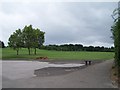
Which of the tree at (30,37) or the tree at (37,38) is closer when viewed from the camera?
the tree at (30,37)

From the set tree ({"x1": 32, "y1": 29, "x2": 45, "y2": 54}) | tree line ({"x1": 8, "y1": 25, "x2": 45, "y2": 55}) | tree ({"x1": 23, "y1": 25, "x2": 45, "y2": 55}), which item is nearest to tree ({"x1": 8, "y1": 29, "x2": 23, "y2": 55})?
tree line ({"x1": 8, "y1": 25, "x2": 45, "y2": 55})

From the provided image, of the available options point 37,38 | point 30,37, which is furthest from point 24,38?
point 37,38

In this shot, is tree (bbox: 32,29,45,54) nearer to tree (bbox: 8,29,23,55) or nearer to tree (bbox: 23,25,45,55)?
tree (bbox: 23,25,45,55)

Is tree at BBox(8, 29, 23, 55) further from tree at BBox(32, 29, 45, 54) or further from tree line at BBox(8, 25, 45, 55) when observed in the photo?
tree at BBox(32, 29, 45, 54)

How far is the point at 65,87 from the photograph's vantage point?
45.3 feet

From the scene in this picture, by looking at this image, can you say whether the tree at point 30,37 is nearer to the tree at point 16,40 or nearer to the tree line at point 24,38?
the tree line at point 24,38

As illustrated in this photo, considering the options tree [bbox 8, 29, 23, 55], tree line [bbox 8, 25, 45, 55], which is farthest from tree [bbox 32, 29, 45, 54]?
tree [bbox 8, 29, 23, 55]

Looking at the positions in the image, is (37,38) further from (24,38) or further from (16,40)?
(16,40)

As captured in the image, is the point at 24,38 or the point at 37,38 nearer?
the point at 24,38

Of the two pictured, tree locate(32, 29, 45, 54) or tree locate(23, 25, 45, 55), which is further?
tree locate(32, 29, 45, 54)

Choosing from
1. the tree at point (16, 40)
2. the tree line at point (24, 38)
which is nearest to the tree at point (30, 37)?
the tree line at point (24, 38)

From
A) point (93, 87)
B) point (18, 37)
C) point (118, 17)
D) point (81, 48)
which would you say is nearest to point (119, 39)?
point (118, 17)

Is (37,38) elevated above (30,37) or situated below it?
below

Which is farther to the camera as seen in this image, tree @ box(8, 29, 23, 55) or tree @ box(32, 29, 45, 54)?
tree @ box(32, 29, 45, 54)
